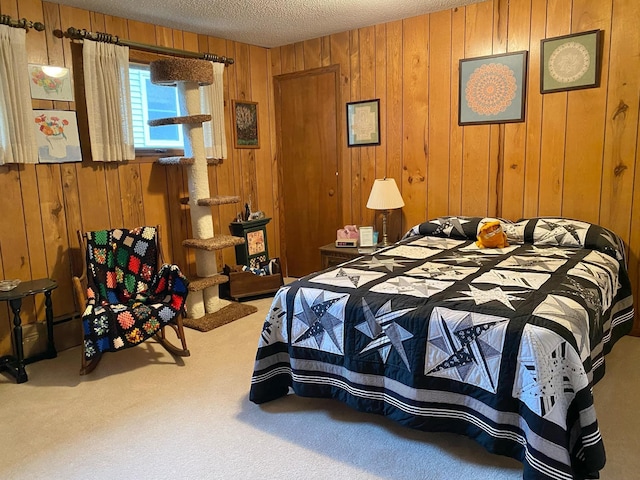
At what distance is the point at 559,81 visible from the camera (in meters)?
3.24

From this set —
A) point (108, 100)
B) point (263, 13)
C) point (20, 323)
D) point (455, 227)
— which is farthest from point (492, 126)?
point (20, 323)

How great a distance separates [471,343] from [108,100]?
291 cm

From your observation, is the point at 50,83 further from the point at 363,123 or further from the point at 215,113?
the point at 363,123

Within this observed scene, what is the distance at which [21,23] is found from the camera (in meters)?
2.90

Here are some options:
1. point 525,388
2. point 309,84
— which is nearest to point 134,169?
point 309,84

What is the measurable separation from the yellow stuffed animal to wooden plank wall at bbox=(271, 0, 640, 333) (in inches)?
22.0

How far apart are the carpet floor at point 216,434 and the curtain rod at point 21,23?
2092 mm

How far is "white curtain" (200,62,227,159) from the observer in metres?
4.02

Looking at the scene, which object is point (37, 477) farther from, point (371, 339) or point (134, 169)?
point (134, 169)

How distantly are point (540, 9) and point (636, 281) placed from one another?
193 cm

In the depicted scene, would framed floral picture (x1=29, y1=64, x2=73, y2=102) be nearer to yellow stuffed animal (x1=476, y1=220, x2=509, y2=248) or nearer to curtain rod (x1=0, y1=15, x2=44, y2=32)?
curtain rod (x1=0, y1=15, x2=44, y2=32)

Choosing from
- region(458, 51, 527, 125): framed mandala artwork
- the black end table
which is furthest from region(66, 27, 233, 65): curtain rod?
region(458, 51, 527, 125): framed mandala artwork

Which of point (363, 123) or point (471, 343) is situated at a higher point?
point (363, 123)

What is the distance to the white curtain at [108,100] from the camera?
3.27 m
